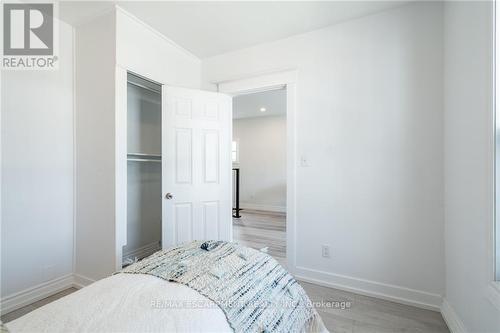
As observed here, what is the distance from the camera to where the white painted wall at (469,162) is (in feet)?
4.10

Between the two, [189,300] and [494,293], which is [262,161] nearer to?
[494,293]

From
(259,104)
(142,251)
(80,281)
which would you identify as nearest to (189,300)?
(80,281)

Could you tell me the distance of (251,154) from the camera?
679cm

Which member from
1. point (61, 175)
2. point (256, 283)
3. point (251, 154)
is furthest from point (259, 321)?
point (251, 154)

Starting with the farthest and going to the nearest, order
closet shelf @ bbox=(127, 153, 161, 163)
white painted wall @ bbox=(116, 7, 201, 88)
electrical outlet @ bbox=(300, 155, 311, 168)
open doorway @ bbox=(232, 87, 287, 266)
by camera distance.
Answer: open doorway @ bbox=(232, 87, 287, 266) → closet shelf @ bbox=(127, 153, 161, 163) → electrical outlet @ bbox=(300, 155, 311, 168) → white painted wall @ bbox=(116, 7, 201, 88)

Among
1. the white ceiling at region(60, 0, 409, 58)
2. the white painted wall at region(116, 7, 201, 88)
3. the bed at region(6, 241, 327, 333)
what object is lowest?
the bed at region(6, 241, 327, 333)

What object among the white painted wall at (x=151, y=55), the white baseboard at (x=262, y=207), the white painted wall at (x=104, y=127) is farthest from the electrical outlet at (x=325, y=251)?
the white baseboard at (x=262, y=207)

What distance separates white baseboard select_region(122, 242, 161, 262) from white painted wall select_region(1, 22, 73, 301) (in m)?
0.60

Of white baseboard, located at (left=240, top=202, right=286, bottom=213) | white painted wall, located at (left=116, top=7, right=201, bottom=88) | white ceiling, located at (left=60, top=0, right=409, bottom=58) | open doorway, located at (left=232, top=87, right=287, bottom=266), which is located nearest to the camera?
white ceiling, located at (left=60, top=0, right=409, bottom=58)

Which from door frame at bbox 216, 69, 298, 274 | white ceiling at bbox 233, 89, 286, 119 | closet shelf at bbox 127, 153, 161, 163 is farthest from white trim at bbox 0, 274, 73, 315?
white ceiling at bbox 233, 89, 286, 119

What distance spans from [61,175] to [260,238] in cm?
284

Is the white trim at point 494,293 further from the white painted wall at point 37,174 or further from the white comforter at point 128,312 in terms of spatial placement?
the white painted wall at point 37,174

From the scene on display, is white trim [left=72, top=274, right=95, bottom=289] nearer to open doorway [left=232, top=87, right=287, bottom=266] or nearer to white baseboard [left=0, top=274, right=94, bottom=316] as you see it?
white baseboard [left=0, top=274, right=94, bottom=316]

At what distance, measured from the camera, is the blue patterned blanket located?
3.25ft
